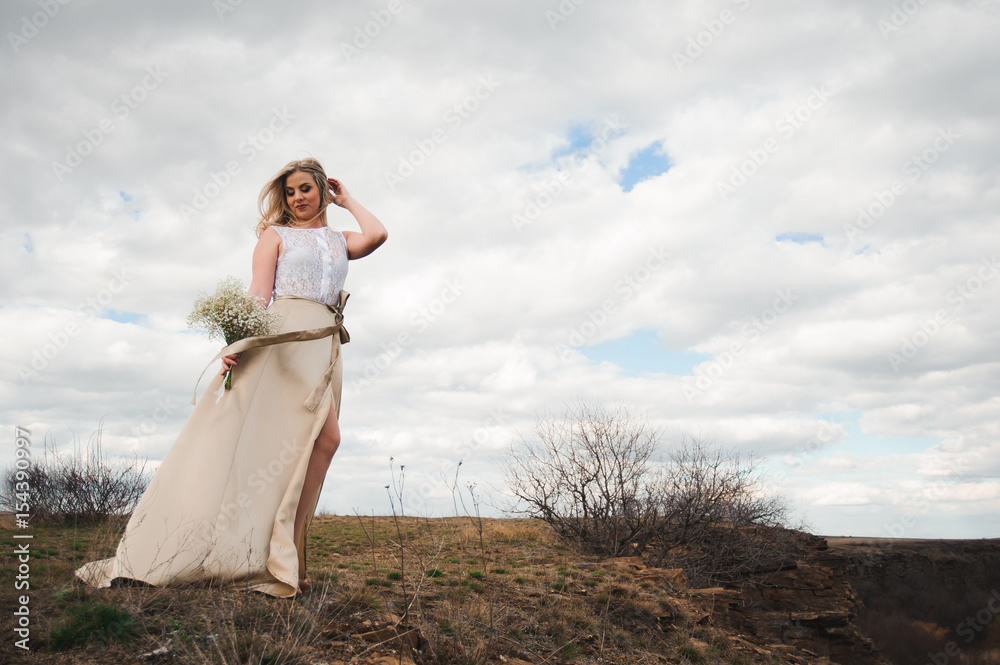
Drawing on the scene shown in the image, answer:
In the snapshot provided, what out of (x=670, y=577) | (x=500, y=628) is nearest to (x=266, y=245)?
(x=500, y=628)

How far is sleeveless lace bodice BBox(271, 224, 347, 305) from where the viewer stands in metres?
3.58

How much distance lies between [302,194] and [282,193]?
16cm

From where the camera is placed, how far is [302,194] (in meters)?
3.80

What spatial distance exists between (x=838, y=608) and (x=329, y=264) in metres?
11.6

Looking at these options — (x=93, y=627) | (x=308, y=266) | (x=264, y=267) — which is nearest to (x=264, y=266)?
(x=264, y=267)

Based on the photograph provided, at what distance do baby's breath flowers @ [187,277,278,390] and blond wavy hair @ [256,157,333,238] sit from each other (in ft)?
2.20

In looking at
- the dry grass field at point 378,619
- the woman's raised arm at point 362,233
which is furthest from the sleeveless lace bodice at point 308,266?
the dry grass field at point 378,619

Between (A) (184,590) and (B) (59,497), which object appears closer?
(A) (184,590)

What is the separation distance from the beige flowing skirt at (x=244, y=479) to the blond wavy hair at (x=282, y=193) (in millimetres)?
598

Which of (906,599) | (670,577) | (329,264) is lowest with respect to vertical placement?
(906,599)

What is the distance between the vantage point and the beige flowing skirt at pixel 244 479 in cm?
304

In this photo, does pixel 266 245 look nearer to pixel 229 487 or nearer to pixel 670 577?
pixel 229 487

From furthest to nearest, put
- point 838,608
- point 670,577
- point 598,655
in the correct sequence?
point 838,608 → point 670,577 → point 598,655

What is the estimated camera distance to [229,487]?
3.19 meters
